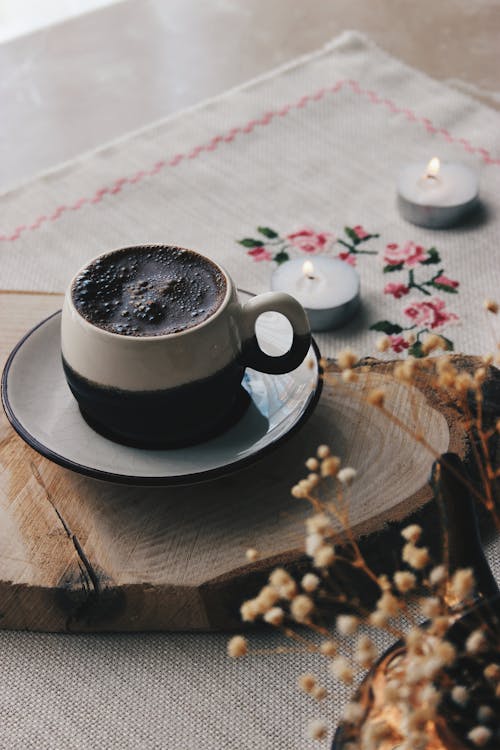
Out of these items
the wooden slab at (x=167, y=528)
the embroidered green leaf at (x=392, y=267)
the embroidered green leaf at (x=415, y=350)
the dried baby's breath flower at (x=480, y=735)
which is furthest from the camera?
the embroidered green leaf at (x=392, y=267)

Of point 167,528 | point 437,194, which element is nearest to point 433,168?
point 437,194

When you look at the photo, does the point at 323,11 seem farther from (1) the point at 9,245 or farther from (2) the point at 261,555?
(2) the point at 261,555

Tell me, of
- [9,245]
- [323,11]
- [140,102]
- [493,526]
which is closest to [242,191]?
[9,245]

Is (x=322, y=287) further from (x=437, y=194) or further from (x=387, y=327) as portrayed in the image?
(x=437, y=194)

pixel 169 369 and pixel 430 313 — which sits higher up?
pixel 169 369

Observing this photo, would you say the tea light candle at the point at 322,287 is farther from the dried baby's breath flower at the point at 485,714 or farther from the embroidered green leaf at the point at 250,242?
the dried baby's breath flower at the point at 485,714

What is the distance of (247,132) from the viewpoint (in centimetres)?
100

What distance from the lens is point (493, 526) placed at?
1.82ft

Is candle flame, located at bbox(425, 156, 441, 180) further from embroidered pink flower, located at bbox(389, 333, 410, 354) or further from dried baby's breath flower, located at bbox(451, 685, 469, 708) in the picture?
dried baby's breath flower, located at bbox(451, 685, 469, 708)

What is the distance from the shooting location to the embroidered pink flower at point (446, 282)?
790mm

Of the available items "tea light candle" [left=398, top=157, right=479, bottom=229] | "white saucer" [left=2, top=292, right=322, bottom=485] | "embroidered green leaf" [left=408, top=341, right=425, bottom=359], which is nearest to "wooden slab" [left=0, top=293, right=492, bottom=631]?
"white saucer" [left=2, top=292, right=322, bottom=485]

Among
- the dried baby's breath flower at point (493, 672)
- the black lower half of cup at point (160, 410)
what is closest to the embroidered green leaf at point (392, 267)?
the black lower half of cup at point (160, 410)

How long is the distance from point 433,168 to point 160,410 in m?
0.51

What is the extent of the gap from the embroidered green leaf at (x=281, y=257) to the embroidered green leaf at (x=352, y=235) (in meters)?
0.07
